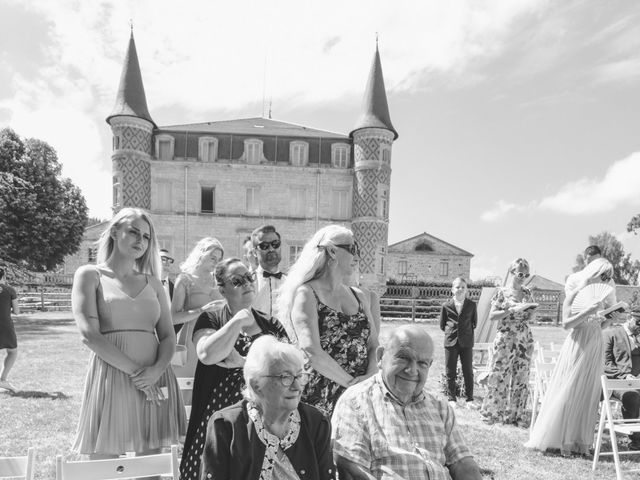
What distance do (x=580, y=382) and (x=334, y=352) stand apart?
12.5 feet

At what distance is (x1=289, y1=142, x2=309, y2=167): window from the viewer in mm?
33656

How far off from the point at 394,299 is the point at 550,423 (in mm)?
25464

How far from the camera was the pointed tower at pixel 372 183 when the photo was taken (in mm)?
32094

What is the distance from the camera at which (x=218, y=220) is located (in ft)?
109

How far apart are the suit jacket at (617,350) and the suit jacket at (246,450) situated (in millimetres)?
5567

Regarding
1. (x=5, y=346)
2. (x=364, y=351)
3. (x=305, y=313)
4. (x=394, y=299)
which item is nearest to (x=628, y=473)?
(x=364, y=351)

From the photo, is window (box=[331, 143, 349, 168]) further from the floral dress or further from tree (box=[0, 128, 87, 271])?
the floral dress

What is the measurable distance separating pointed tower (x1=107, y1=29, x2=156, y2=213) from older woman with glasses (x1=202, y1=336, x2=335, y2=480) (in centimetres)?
3030

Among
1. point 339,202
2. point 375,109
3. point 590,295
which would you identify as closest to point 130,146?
point 339,202


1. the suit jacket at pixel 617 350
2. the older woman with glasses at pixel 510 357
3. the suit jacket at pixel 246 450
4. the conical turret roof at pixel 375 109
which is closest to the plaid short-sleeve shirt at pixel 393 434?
the suit jacket at pixel 246 450

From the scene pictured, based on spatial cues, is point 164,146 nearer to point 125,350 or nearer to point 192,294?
point 192,294

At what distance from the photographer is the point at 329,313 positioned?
321 centimetres

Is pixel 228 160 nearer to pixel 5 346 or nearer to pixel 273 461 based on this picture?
pixel 5 346

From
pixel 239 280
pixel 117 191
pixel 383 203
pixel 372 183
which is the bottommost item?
pixel 239 280
